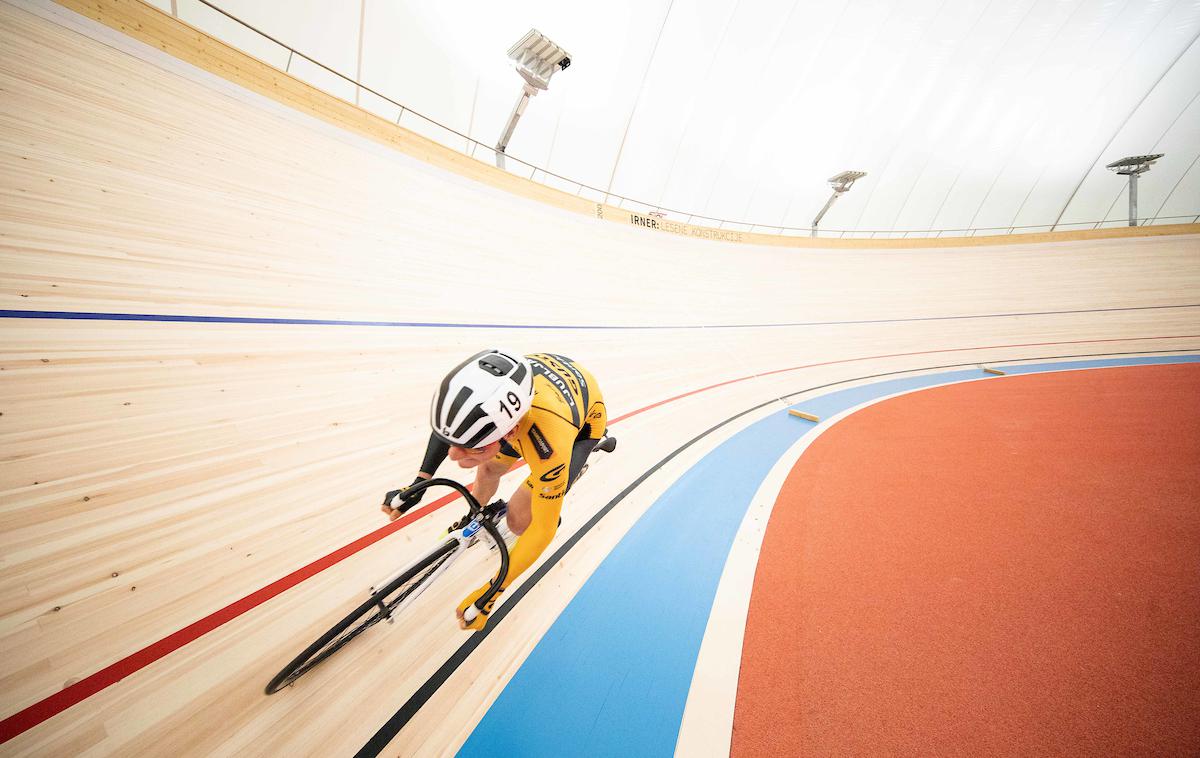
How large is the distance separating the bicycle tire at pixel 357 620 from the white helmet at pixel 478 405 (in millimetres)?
487

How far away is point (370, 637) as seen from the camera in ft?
4.63

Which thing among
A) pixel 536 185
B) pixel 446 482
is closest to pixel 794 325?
pixel 536 185

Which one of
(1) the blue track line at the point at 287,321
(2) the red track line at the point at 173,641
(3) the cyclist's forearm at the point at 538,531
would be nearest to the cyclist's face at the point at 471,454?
(3) the cyclist's forearm at the point at 538,531

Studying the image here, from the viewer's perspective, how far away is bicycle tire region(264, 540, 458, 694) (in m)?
1.19

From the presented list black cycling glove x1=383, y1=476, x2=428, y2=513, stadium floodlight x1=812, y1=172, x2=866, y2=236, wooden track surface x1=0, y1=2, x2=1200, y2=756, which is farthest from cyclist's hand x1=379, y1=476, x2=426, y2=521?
stadium floodlight x1=812, y1=172, x2=866, y2=236

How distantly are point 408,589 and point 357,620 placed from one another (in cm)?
18

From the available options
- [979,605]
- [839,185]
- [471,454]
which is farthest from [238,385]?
[839,185]

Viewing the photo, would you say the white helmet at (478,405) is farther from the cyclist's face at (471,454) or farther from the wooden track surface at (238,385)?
the wooden track surface at (238,385)

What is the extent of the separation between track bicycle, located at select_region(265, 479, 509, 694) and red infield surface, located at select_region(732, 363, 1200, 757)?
1059 mm

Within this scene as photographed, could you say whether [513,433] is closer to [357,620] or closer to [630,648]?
[357,620]

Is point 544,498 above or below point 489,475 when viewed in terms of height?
above

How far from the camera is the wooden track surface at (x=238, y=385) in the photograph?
47.4 inches

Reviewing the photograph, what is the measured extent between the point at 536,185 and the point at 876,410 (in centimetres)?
744

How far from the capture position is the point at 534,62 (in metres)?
9.37
